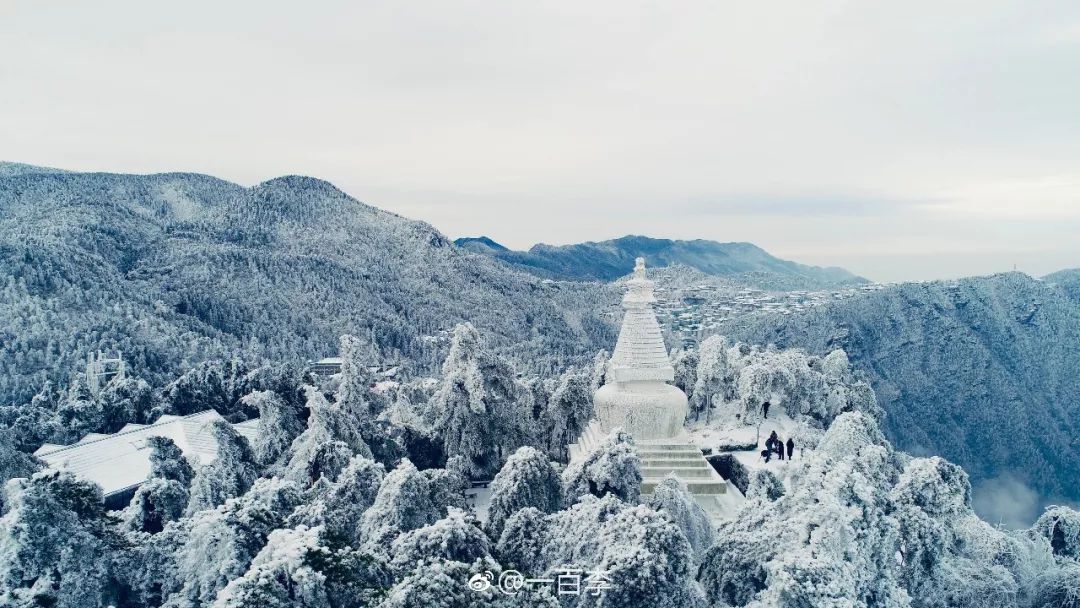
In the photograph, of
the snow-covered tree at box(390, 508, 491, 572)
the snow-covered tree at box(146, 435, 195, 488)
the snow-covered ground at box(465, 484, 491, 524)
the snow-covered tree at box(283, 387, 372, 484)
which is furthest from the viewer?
the snow-covered ground at box(465, 484, 491, 524)

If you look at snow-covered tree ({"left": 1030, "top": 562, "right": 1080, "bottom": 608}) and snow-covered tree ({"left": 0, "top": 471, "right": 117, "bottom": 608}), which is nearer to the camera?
snow-covered tree ({"left": 0, "top": 471, "right": 117, "bottom": 608})

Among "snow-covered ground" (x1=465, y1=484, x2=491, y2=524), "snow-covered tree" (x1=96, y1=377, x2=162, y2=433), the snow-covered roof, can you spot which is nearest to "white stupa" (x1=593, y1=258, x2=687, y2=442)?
"snow-covered ground" (x1=465, y1=484, x2=491, y2=524)

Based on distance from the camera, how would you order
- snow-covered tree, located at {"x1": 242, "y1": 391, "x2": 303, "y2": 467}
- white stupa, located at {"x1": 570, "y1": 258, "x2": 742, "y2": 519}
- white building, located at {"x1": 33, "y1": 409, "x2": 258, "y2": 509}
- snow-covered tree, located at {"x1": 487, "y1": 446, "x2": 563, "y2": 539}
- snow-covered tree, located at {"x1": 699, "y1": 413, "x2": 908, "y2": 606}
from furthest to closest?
snow-covered tree, located at {"x1": 242, "y1": 391, "x2": 303, "y2": 467}
white building, located at {"x1": 33, "y1": 409, "x2": 258, "y2": 509}
white stupa, located at {"x1": 570, "y1": 258, "x2": 742, "y2": 519}
snow-covered tree, located at {"x1": 487, "y1": 446, "x2": 563, "y2": 539}
snow-covered tree, located at {"x1": 699, "y1": 413, "x2": 908, "y2": 606}

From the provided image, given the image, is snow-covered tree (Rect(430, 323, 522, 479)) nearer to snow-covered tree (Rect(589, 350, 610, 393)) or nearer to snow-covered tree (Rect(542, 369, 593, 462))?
snow-covered tree (Rect(542, 369, 593, 462))

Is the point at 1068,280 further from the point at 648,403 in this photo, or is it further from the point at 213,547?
the point at 213,547

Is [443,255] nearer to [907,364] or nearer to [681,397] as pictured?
[907,364]

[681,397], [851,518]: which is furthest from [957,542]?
[681,397]

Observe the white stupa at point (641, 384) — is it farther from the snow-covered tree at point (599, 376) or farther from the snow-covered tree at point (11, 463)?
the snow-covered tree at point (11, 463)
